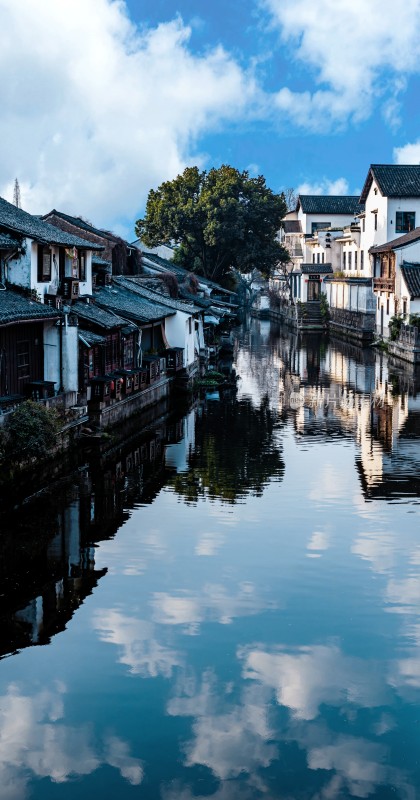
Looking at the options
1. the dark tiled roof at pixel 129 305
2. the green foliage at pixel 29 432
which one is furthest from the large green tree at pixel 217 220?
the green foliage at pixel 29 432

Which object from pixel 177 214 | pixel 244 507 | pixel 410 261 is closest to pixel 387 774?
pixel 244 507

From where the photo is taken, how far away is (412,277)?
71062mm

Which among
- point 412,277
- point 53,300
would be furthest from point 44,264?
point 412,277

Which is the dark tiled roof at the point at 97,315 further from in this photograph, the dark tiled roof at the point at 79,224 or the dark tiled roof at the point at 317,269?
the dark tiled roof at the point at 317,269

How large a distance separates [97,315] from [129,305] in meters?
7.62

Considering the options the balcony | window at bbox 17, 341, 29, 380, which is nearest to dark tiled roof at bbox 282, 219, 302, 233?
the balcony

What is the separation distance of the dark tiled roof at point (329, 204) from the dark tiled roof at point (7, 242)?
3797 inches

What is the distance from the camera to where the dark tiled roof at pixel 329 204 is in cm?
12676

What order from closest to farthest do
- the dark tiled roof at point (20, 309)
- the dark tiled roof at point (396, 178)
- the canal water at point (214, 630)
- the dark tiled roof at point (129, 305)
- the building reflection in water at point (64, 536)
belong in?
1. the canal water at point (214, 630)
2. the building reflection in water at point (64, 536)
3. the dark tiled roof at point (20, 309)
4. the dark tiled roof at point (129, 305)
5. the dark tiled roof at point (396, 178)

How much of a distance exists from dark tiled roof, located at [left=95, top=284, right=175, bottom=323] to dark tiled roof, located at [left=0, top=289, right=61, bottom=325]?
9692mm

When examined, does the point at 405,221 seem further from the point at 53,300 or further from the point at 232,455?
the point at 232,455

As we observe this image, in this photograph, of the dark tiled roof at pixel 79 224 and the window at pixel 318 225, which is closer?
the dark tiled roof at pixel 79 224

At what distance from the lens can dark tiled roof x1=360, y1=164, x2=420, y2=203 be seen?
3445 inches

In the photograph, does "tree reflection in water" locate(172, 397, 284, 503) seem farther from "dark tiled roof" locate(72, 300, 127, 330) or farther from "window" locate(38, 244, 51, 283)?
"window" locate(38, 244, 51, 283)
